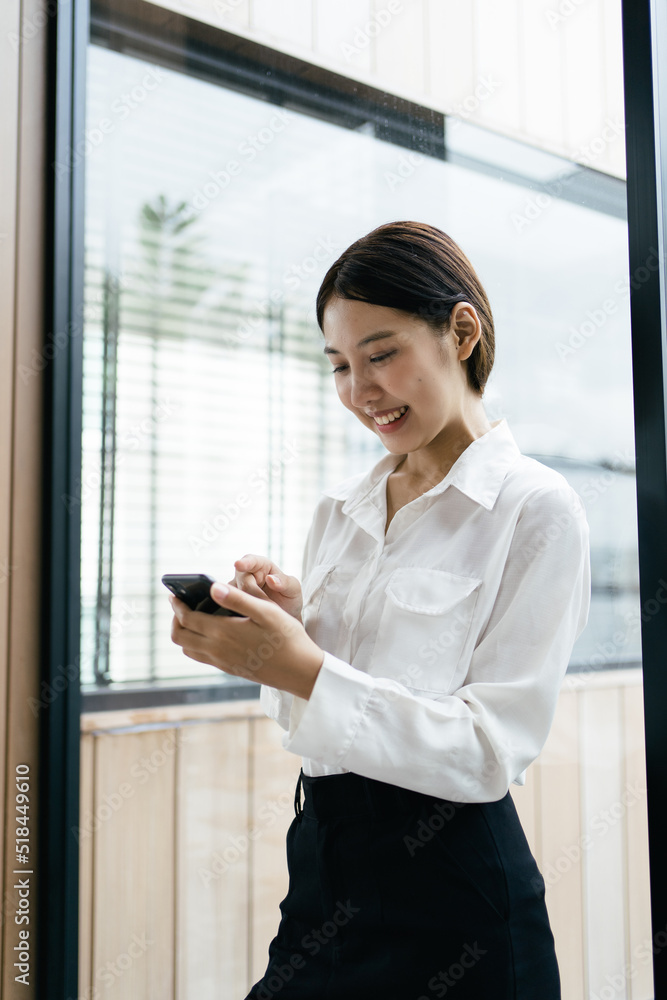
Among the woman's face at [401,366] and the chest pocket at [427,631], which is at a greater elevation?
the woman's face at [401,366]

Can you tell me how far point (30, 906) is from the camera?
4.74 feet

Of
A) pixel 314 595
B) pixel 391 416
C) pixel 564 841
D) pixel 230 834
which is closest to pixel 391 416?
pixel 391 416

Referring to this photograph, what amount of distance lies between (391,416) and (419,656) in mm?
304

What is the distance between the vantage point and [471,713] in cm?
87

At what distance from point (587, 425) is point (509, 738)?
1.57ft

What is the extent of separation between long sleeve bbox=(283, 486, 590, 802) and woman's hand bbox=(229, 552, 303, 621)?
275 millimetres

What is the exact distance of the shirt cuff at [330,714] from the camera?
87cm

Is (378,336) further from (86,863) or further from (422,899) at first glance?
(86,863)

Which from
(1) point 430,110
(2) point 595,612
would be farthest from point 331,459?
(2) point 595,612

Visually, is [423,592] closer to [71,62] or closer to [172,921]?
[172,921]
